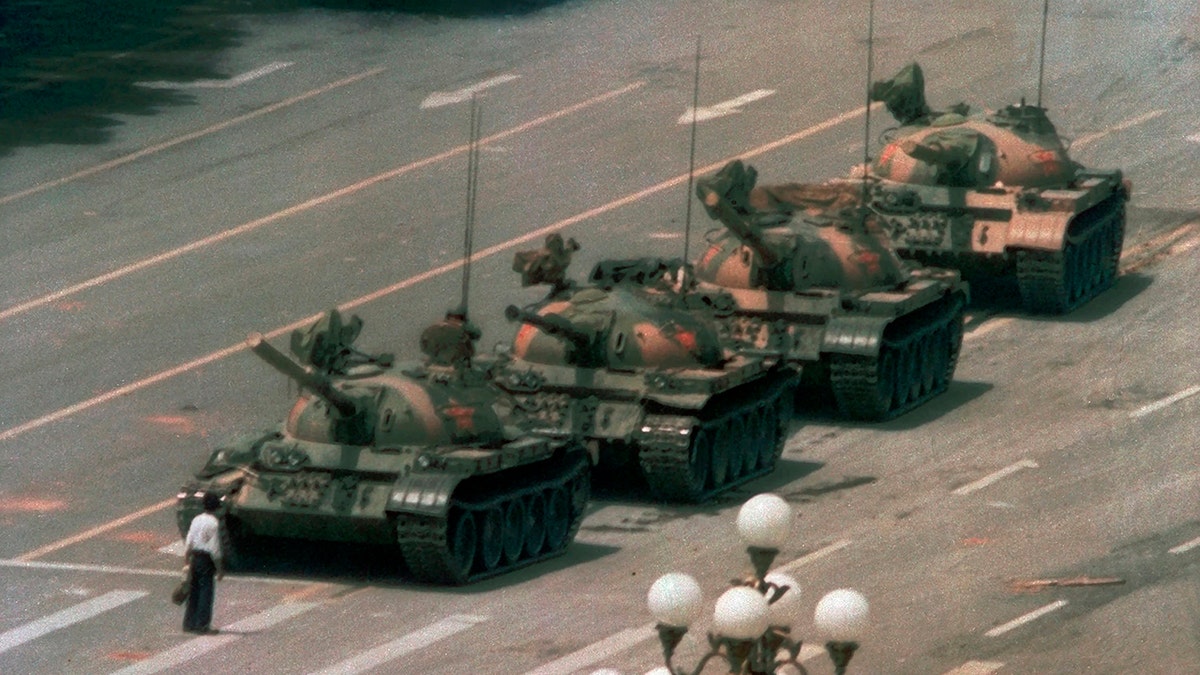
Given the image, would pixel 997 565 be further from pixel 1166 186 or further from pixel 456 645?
pixel 1166 186

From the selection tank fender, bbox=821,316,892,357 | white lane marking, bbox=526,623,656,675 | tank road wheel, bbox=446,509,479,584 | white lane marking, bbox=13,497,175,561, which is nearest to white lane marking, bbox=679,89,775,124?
tank fender, bbox=821,316,892,357

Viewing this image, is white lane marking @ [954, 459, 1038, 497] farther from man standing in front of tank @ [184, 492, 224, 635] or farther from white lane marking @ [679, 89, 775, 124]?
white lane marking @ [679, 89, 775, 124]

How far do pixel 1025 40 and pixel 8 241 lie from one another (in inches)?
837

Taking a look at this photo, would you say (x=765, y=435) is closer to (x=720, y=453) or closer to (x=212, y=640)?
(x=720, y=453)

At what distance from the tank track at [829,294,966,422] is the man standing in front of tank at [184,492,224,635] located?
1133cm

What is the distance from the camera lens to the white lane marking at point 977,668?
29.8 m

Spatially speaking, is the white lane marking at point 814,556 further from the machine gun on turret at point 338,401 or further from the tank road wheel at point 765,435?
the machine gun on turret at point 338,401

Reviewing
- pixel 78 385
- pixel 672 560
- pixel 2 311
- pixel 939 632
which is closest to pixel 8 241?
pixel 2 311

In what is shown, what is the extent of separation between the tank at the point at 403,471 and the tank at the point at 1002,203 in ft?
42.4

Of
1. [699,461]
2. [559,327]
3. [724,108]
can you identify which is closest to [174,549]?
[559,327]

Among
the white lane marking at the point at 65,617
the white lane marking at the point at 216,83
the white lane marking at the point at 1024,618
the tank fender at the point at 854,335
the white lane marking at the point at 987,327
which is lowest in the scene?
the white lane marking at the point at 987,327

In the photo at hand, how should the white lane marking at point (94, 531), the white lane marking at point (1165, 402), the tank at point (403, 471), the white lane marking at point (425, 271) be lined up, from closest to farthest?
1. the tank at point (403, 471)
2. the white lane marking at point (94, 531)
3. the white lane marking at point (1165, 402)
4. the white lane marking at point (425, 271)

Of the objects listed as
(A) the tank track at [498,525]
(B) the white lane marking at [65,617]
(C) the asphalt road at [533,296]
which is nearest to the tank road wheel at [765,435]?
(C) the asphalt road at [533,296]

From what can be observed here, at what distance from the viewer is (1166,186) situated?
52.8 metres
